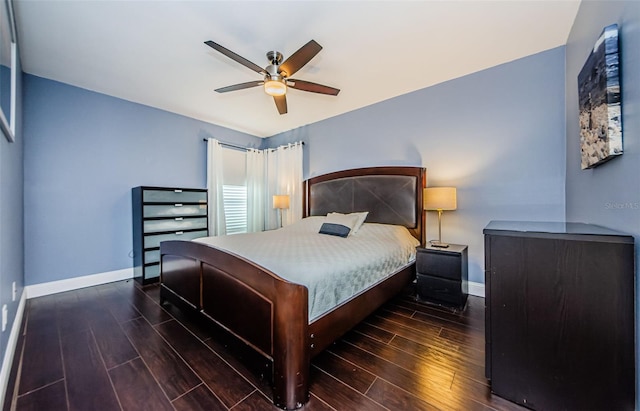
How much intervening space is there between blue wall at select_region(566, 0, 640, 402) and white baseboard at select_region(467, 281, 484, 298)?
1.13 meters

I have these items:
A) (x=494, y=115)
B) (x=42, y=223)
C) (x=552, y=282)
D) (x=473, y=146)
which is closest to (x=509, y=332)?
(x=552, y=282)

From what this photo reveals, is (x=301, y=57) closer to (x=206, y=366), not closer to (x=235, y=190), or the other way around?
(x=206, y=366)

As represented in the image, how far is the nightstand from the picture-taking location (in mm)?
2373

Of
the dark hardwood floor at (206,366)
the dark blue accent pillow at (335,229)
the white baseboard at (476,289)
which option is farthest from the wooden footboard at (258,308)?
the white baseboard at (476,289)

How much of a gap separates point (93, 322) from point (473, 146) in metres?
4.24

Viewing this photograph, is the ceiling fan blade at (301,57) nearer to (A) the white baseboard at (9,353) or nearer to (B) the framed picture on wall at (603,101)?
(B) the framed picture on wall at (603,101)

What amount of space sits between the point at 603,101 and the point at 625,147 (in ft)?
1.11

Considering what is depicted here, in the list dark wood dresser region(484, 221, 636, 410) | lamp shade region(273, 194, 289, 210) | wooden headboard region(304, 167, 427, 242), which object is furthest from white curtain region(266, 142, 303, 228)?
dark wood dresser region(484, 221, 636, 410)

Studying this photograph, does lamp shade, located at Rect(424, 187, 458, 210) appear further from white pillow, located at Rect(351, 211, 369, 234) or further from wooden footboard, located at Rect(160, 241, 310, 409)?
wooden footboard, located at Rect(160, 241, 310, 409)

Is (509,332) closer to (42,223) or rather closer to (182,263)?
(182,263)

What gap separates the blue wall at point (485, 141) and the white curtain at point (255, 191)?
2.50m

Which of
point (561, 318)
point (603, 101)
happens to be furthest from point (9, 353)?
point (603, 101)

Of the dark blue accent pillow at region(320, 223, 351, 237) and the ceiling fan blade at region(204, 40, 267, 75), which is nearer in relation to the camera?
the ceiling fan blade at region(204, 40, 267, 75)

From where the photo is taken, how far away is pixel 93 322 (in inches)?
84.4
